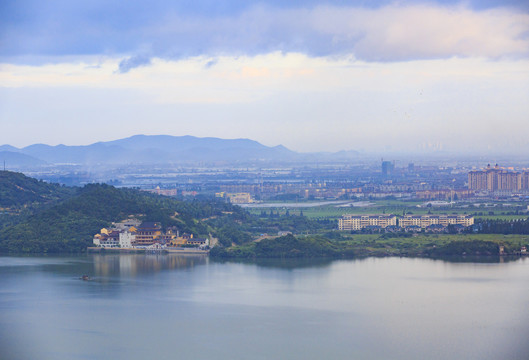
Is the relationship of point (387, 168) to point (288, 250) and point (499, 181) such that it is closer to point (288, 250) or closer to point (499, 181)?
point (499, 181)

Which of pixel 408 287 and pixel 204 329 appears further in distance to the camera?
pixel 408 287

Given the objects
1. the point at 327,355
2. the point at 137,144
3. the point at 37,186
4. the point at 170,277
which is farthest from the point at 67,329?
the point at 137,144

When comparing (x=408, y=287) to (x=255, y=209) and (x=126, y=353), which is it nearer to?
(x=126, y=353)

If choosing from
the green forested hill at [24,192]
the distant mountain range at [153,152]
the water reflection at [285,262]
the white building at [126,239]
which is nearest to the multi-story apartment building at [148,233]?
the white building at [126,239]

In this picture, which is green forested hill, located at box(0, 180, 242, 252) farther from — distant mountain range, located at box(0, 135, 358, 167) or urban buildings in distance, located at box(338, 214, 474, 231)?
distant mountain range, located at box(0, 135, 358, 167)

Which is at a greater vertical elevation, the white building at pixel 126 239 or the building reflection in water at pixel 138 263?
the white building at pixel 126 239

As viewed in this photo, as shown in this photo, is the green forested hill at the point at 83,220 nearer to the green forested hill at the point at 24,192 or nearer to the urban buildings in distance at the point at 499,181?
the green forested hill at the point at 24,192

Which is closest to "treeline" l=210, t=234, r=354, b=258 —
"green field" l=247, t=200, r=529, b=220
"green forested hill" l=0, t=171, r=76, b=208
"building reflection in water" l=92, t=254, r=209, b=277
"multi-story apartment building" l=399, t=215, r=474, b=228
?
"building reflection in water" l=92, t=254, r=209, b=277
